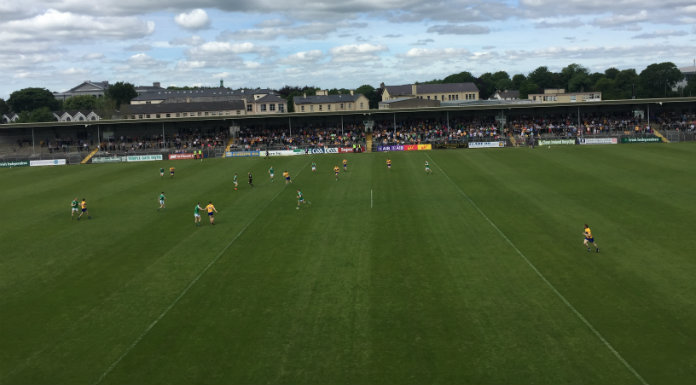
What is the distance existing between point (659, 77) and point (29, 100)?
213010mm

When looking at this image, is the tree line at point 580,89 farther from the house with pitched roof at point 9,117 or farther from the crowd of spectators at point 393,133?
the crowd of spectators at point 393,133

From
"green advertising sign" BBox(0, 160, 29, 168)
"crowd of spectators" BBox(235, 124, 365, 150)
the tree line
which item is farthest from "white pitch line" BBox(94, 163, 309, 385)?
the tree line

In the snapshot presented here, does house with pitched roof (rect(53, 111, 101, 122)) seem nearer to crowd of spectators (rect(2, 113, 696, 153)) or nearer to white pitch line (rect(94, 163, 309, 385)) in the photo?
crowd of spectators (rect(2, 113, 696, 153))

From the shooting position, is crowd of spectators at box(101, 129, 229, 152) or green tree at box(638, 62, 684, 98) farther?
green tree at box(638, 62, 684, 98)

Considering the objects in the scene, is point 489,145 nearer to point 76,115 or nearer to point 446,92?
point 446,92

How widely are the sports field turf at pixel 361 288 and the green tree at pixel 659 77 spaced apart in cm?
16388

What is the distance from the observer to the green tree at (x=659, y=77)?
181m

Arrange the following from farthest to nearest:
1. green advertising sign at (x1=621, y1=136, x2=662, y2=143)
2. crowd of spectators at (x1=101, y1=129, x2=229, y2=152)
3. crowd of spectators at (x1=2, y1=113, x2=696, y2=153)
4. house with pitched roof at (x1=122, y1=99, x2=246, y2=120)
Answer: house with pitched roof at (x1=122, y1=99, x2=246, y2=120)
crowd of spectators at (x1=101, y1=129, x2=229, y2=152)
crowd of spectators at (x1=2, y1=113, x2=696, y2=153)
green advertising sign at (x1=621, y1=136, x2=662, y2=143)

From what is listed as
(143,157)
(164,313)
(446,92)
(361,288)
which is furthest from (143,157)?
(446,92)

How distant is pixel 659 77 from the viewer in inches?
7175

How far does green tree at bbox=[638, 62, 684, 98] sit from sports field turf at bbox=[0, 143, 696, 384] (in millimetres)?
163881

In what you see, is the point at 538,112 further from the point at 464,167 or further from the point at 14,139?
the point at 14,139

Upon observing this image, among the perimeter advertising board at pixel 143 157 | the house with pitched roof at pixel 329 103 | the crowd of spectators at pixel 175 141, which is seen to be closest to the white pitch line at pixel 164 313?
the perimeter advertising board at pixel 143 157

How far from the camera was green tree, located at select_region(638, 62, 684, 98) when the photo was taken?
595 ft
